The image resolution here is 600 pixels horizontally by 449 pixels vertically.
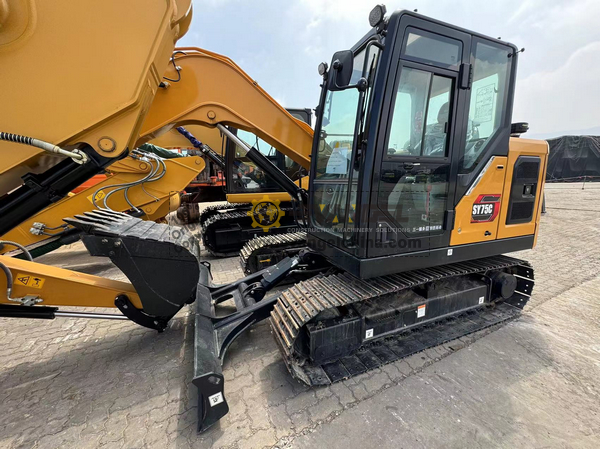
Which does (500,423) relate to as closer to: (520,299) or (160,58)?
(520,299)

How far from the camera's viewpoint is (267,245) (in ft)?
13.3

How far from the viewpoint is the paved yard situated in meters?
1.72

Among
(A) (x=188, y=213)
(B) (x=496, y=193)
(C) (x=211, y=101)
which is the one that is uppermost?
(C) (x=211, y=101)

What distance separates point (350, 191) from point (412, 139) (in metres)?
0.63

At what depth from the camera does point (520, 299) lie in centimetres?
309

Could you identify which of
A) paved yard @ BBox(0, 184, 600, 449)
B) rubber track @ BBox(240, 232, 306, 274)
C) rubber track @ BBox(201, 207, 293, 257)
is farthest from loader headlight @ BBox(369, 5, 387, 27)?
rubber track @ BBox(201, 207, 293, 257)

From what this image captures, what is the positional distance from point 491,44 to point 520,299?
8.69 ft

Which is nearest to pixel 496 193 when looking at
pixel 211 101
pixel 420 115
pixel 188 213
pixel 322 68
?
pixel 420 115

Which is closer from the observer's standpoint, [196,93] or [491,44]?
[491,44]

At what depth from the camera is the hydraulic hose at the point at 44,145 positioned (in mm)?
1467

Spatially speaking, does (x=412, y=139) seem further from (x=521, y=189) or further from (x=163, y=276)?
(x=163, y=276)

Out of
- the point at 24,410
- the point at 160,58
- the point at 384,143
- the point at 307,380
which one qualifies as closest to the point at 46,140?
the point at 160,58

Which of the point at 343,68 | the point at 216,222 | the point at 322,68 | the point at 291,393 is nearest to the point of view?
the point at 343,68

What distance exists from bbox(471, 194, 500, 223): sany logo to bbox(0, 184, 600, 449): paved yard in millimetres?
1167
